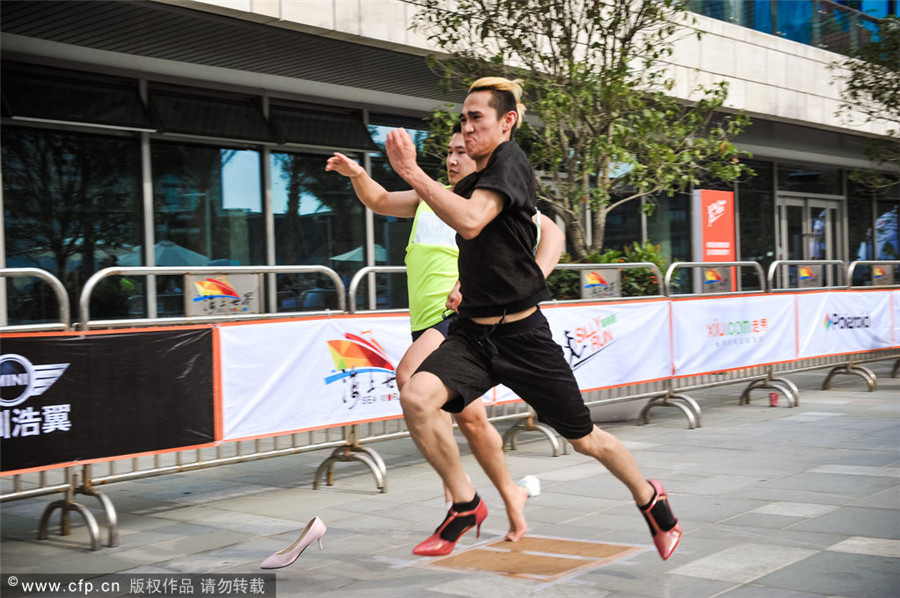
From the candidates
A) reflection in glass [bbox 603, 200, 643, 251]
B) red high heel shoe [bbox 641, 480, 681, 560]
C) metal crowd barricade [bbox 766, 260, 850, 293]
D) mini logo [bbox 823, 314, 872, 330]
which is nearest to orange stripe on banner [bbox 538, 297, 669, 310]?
metal crowd barricade [bbox 766, 260, 850, 293]

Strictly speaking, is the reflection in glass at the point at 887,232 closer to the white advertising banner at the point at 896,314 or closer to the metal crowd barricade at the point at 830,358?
the metal crowd barricade at the point at 830,358

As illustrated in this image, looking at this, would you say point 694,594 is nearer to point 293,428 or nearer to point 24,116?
point 293,428

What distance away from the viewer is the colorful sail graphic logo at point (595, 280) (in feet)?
30.1

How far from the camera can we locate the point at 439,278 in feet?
17.8

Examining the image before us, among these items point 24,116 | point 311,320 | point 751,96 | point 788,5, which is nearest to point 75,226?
point 24,116

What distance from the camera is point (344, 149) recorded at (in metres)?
15.1

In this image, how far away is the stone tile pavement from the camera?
4199 millimetres

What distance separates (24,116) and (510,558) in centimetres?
903

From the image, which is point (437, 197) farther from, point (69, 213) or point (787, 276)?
point (69, 213)

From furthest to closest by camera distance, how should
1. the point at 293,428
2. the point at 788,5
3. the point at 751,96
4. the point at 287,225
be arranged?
the point at 788,5 → the point at 751,96 → the point at 287,225 → the point at 293,428

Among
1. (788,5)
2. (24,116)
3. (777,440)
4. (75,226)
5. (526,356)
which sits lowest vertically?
(777,440)

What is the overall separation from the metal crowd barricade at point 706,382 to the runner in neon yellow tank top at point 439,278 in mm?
4477

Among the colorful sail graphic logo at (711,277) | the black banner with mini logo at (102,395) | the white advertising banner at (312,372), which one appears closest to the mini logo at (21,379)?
the black banner with mini logo at (102,395)

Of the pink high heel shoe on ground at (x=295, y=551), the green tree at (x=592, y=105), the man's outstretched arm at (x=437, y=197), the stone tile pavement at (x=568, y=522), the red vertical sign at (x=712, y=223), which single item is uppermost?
the green tree at (x=592, y=105)
